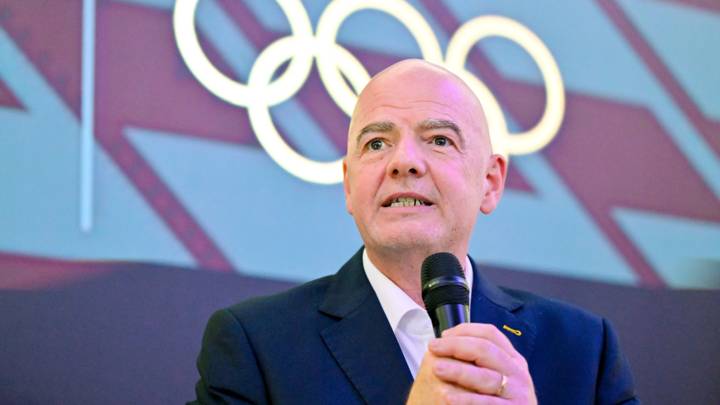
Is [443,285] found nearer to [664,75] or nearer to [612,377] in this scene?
[612,377]

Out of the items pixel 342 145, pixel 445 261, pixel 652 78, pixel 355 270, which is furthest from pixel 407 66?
pixel 652 78

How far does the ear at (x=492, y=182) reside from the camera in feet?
7.03

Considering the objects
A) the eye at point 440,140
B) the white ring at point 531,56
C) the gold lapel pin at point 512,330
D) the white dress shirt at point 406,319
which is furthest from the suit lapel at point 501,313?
the white ring at point 531,56

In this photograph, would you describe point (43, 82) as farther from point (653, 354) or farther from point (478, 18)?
point (653, 354)

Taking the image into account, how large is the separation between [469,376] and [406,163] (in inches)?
28.0

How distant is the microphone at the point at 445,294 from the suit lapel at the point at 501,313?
1.87 ft

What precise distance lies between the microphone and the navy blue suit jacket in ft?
1.43

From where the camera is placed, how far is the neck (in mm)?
1910

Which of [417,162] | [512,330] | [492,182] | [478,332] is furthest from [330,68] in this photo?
[478,332]

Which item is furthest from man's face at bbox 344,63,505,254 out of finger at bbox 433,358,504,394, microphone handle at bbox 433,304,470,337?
finger at bbox 433,358,504,394

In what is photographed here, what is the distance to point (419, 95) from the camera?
2.02 metres

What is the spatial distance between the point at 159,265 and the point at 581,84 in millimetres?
1704

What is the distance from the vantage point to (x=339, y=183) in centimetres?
309

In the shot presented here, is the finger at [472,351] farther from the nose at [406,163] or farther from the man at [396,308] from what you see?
the nose at [406,163]
